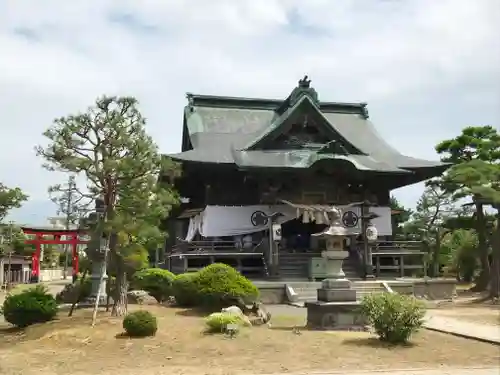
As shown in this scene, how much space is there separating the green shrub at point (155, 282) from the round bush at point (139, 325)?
8659 millimetres

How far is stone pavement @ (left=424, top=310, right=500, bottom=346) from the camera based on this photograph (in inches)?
538

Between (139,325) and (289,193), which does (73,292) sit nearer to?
(139,325)

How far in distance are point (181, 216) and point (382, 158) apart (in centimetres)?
1268

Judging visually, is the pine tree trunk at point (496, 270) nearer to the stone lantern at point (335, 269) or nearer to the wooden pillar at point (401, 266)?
the wooden pillar at point (401, 266)

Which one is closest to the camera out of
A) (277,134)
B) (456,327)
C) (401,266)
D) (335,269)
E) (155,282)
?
(456,327)

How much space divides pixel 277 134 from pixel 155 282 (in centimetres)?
1173

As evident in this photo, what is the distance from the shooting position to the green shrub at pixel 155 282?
22.2 m

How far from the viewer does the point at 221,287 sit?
707 inches

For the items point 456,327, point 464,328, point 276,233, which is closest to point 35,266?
point 276,233

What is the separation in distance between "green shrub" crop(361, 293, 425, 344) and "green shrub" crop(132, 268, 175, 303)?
36.6 ft

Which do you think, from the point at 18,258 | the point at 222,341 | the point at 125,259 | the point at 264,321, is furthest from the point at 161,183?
Answer: the point at 18,258

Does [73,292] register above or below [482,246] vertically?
below

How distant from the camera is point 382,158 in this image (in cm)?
3189

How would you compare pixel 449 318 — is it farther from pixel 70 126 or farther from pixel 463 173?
pixel 70 126
